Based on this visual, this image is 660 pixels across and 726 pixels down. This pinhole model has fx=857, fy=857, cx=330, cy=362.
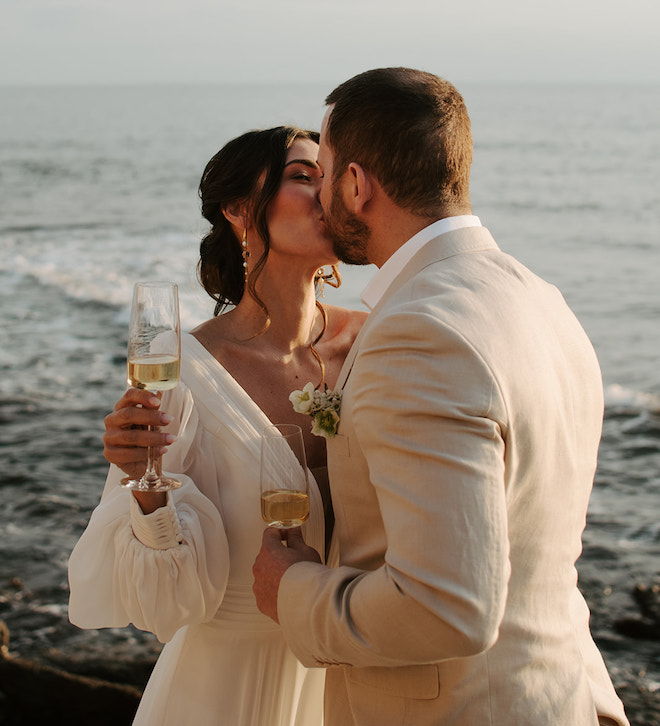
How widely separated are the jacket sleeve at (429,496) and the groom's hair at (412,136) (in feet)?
1.58

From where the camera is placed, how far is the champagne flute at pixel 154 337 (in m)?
2.56

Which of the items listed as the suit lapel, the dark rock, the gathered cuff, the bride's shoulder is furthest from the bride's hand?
the dark rock

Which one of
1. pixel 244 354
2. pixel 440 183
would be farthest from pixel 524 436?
pixel 244 354

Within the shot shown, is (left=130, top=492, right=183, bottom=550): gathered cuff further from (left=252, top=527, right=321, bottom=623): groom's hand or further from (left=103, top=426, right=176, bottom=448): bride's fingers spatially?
(left=252, top=527, right=321, bottom=623): groom's hand

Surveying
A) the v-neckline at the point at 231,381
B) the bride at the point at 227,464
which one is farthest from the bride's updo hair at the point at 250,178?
the v-neckline at the point at 231,381

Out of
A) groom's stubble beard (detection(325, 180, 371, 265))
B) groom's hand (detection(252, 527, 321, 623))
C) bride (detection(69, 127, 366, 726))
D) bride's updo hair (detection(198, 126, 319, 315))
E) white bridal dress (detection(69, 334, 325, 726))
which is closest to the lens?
groom's hand (detection(252, 527, 321, 623))

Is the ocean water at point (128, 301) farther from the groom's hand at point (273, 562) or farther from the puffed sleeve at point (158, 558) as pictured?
the groom's hand at point (273, 562)

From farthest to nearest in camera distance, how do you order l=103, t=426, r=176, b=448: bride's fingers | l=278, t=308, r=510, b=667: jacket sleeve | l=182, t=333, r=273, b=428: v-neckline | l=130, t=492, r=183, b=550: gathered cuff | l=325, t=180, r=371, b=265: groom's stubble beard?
l=182, t=333, r=273, b=428: v-neckline → l=130, t=492, r=183, b=550: gathered cuff → l=103, t=426, r=176, b=448: bride's fingers → l=325, t=180, r=371, b=265: groom's stubble beard → l=278, t=308, r=510, b=667: jacket sleeve

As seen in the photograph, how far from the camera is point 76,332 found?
14664mm

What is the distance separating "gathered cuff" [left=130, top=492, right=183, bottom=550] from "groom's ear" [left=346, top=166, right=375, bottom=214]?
1140mm

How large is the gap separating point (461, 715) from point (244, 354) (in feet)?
6.30

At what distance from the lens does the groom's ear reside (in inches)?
96.7

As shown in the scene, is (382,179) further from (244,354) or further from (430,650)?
(244,354)

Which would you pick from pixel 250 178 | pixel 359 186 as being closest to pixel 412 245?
pixel 359 186
